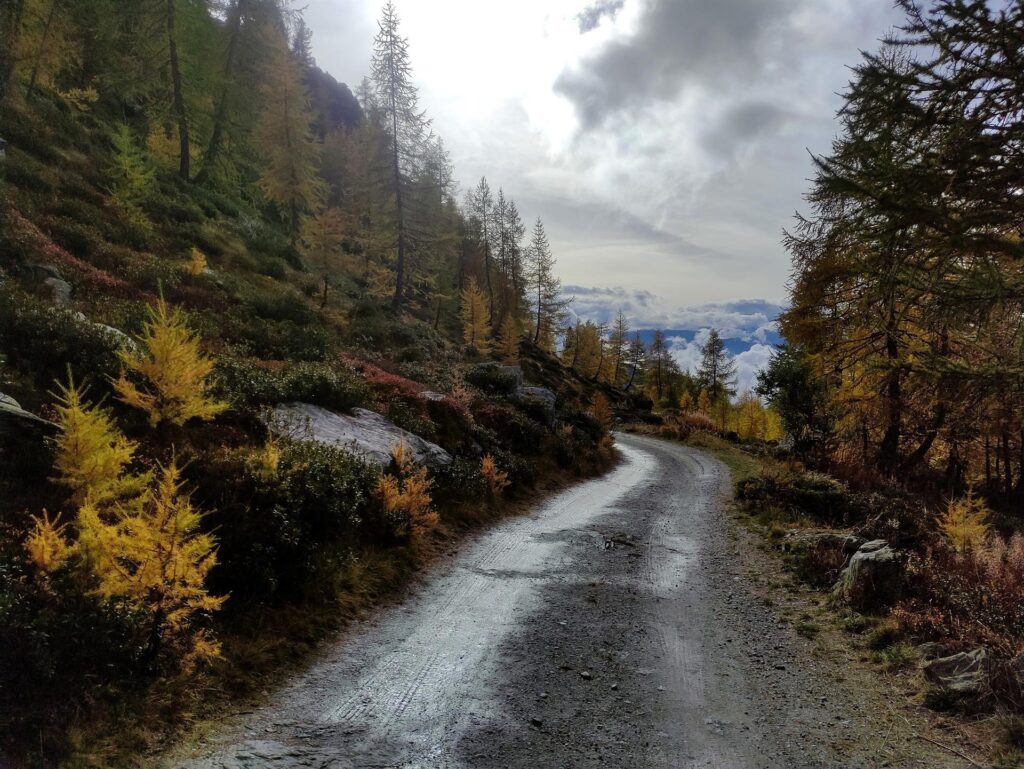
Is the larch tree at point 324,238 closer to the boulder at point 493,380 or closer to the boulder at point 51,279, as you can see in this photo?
the boulder at point 493,380

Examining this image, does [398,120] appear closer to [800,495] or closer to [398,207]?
[398,207]

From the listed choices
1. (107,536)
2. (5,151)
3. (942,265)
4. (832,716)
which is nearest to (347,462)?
(107,536)

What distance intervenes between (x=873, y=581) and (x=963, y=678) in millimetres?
2536

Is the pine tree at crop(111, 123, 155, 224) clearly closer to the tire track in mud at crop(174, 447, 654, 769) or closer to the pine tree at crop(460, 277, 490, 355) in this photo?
the tire track in mud at crop(174, 447, 654, 769)

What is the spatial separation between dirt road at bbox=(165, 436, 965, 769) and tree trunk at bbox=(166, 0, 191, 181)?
32.6m

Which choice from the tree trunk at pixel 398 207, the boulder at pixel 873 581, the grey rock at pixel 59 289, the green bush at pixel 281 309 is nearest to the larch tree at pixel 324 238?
the tree trunk at pixel 398 207

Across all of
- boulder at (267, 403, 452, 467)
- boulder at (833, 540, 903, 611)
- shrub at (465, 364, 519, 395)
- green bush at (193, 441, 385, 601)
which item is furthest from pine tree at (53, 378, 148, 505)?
shrub at (465, 364, 519, 395)

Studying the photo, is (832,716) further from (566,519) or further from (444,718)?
(566,519)

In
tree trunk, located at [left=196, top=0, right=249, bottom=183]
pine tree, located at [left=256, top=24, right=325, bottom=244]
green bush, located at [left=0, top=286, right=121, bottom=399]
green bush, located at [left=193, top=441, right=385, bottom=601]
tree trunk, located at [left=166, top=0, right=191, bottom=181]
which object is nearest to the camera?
green bush, located at [left=193, top=441, right=385, bottom=601]

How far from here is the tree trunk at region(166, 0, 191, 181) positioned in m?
26.7

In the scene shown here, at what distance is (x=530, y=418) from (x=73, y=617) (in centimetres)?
1674

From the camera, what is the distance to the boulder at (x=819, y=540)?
925 cm

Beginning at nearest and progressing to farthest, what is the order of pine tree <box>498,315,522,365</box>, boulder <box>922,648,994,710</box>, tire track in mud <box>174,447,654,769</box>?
tire track in mud <box>174,447,654,769</box>, boulder <box>922,648,994,710</box>, pine tree <box>498,315,522,365</box>

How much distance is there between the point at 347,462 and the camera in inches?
359
